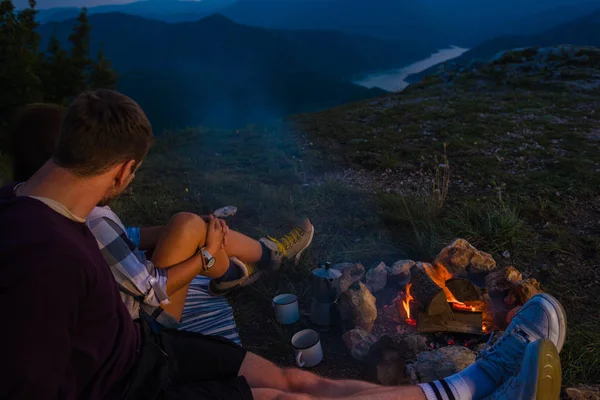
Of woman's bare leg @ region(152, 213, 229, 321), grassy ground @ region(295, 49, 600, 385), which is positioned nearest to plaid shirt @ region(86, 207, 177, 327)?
woman's bare leg @ region(152, 213, 229, 321)

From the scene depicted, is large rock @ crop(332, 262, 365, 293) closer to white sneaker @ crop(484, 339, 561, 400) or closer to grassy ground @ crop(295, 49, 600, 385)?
grassy ground @ crop(295, 49, 600, 385)

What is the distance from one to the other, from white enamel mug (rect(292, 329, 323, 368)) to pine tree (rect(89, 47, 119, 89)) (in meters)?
10.1

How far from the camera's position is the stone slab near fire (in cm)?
246

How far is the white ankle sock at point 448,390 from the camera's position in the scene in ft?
6.37

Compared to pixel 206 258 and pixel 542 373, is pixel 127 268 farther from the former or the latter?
pixel 542 373

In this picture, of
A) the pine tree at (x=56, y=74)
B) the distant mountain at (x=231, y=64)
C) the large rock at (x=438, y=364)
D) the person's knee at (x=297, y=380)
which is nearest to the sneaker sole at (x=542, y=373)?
the large rock at (x=438, y=364)

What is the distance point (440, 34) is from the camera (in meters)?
86.2

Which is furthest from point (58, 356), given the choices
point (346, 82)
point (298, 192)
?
point (346, 82)

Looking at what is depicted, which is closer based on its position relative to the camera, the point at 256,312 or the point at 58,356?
the point at 58,356

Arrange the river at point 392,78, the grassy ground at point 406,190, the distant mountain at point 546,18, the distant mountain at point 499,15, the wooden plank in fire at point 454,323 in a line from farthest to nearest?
the distant mountain at point 499,15
the distant mountain at point 546,18
the river at point 392,78
the grassy ground at point 406,190
the wooden plank in fire at point 454,323

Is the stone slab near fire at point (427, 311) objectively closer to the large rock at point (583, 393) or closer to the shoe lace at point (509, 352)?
the shoe lace at point (509, 352)

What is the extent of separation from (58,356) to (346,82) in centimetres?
4500

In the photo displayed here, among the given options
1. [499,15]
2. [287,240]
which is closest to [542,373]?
[287,240]

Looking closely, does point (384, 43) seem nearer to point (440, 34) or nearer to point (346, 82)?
point (440, 34)
